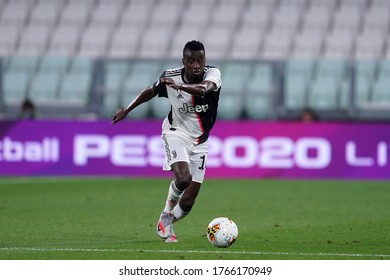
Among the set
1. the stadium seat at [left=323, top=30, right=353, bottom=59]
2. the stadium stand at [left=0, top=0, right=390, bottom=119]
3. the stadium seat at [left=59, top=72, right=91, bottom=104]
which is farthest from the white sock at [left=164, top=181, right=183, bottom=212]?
the stadium seat at [left=323, top=30, right=353, bottom=59]

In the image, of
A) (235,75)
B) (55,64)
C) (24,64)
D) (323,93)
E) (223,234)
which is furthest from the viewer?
(55,64)

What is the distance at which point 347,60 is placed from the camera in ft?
87.2

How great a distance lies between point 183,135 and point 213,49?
1861 centimetres

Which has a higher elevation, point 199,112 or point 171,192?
point 199,112

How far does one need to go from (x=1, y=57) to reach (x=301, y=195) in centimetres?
1243

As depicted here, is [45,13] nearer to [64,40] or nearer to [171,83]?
[64,40]

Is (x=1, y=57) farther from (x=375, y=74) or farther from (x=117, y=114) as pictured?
(x=117, y=114)

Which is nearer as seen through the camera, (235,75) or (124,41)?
(235,75)

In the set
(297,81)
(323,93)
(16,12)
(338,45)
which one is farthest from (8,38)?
(338,45)

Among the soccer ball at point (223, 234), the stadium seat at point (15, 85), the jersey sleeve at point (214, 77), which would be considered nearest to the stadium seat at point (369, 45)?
the stadium seat at point (15, 85)

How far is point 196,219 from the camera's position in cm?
1313

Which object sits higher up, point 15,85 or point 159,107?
point 15,85
